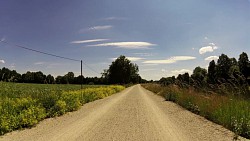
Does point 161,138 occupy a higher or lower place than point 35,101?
lower

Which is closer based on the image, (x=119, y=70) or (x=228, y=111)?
(x=228, y=111)

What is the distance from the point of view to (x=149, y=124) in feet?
34.7

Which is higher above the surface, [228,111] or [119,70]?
[119,70]

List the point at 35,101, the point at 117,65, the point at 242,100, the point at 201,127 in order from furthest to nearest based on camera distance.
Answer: the point at 117,65 → the point at 35,101 → the point at 242,100 → the point at 201,127

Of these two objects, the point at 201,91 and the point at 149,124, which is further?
the point at 201,91

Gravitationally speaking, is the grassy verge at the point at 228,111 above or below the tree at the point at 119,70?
below

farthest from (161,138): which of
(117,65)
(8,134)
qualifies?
(117,65)

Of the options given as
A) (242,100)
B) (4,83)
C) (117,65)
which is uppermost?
(117,65)

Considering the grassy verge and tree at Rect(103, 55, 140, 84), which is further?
tree at Rect(103, 55, 140, 84)

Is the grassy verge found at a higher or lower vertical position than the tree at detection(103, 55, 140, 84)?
lower

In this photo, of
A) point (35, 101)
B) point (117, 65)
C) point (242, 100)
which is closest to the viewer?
point (242, 100)

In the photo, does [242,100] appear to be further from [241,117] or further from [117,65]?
[117,65]

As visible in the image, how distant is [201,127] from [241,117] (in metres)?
1.51

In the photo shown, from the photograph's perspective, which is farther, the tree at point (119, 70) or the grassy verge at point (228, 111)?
the tree at point (119, 70)
